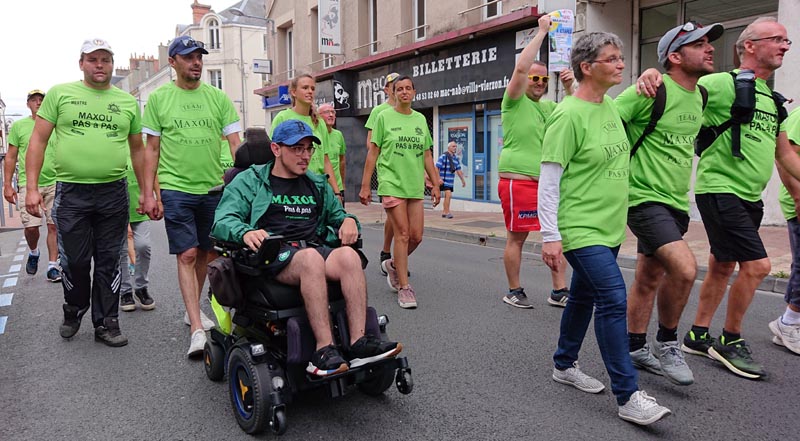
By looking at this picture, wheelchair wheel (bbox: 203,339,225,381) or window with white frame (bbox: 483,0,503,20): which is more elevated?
window with white frame (bbox: 483,0,503,20)

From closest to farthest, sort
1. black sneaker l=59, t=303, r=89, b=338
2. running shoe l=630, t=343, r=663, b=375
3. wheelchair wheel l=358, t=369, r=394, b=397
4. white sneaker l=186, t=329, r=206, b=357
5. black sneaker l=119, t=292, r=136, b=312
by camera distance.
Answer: wheelchair wheel l=358, t=369, r=394, b=397 < running shoe l=630, t=343, r=663, b=375 < white sneaker l=186, t=329, r=206, b=357 < black sneaker l=59, t=303, r=89, b=338 < black sneaker l=119, t=292, r=136, b=312

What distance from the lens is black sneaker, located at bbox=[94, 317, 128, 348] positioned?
4.61m

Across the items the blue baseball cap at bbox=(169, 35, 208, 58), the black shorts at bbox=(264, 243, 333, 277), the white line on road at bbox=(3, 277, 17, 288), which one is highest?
the blue baseball cap at bbox=(169, 35, 208, 58)

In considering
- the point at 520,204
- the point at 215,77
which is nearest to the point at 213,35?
the point at 215,77

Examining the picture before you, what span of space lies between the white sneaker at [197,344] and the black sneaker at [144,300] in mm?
1590

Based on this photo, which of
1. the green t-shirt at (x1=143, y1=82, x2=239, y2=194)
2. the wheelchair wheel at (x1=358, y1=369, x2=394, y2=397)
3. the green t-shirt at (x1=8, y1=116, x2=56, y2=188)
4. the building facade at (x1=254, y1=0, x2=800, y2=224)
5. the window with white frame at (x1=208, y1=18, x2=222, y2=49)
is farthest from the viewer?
the window with white frame at (x1=208, y1=18, x2=222, y2=49)

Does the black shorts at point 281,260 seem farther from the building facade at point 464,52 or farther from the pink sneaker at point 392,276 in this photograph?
the building facade at point 464,52

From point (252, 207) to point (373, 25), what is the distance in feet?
60.4

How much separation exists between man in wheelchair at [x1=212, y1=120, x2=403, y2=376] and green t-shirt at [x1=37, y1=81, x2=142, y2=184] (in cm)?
161

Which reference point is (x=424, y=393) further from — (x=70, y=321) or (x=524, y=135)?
(x=70, y=321)

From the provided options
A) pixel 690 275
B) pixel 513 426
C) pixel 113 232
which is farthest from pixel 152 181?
pixel 690 275

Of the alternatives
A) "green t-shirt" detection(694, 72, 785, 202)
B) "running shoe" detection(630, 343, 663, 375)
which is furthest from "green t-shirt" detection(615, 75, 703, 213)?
"running shoe" detection(630, 343, 663, 375)

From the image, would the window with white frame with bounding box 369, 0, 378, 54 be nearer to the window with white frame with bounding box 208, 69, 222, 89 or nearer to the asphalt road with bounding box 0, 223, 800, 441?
the asphalt road with bounding box 0, 223, 800, 441

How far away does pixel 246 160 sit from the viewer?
4.02 meters
